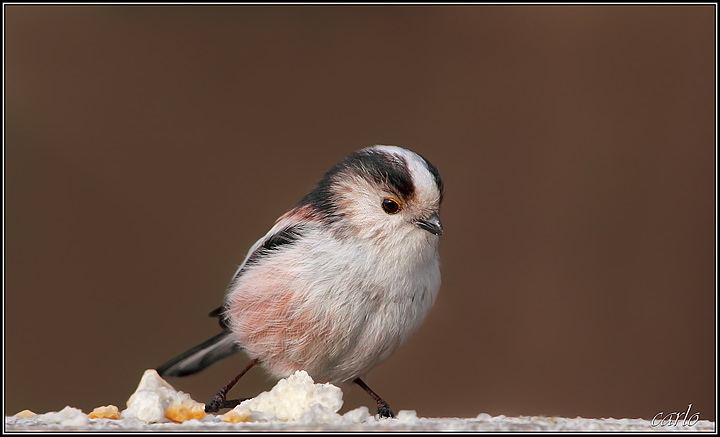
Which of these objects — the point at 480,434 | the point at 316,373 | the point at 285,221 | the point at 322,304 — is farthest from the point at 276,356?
the point at 480,434

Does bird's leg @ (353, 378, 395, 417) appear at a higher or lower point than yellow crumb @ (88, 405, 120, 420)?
lower

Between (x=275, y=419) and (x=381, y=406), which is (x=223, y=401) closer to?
(x=381, y=406)

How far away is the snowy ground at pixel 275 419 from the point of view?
5.08 feet

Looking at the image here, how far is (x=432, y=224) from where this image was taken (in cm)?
216

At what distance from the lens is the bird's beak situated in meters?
2.15

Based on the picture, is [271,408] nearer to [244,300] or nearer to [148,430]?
[148,430]

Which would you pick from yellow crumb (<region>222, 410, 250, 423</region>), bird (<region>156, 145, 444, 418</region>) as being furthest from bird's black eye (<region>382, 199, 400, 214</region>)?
yellow crumb (<region>222, 410, 250, 423</region>)

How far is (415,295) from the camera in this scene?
2232mm

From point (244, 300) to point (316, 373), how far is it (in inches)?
13.7

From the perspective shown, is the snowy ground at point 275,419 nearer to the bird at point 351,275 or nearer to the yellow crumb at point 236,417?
the yellow crumb at point 236,417

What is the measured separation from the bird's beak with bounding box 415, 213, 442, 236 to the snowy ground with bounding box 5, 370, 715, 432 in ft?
1.88

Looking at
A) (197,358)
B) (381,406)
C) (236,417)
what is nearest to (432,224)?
(381,406)

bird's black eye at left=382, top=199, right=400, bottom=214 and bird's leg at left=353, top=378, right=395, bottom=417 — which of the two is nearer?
bird's black eye at left=382, top=199, right=400, bottom=214

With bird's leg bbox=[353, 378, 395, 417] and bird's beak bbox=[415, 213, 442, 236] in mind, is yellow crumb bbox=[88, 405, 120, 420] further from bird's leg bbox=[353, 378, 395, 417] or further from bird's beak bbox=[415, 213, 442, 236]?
bird's beak bbox=[415, 213, 442, 236]
